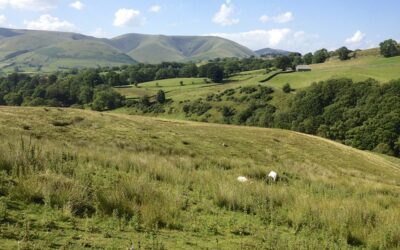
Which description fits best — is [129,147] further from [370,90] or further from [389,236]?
[370,90]

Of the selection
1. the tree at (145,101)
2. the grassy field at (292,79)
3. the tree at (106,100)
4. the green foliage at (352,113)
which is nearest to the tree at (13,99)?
the tree at (106,100)

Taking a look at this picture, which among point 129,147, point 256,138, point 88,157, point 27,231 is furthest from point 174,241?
point 256,138

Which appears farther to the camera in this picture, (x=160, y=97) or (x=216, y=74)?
Result: (x=216, y=74)

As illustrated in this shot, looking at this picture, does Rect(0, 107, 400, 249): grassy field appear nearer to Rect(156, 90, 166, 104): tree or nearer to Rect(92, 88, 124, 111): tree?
Rect(92, 88, 124, 111): tree

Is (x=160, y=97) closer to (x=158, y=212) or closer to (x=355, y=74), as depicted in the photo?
(x=355, y=74)

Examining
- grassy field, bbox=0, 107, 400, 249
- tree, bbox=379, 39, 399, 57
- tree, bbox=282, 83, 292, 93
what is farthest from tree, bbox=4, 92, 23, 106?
tree, bbox=379, 39, 399, 57

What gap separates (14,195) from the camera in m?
7.89

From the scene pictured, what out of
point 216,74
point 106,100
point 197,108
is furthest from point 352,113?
point 106,100

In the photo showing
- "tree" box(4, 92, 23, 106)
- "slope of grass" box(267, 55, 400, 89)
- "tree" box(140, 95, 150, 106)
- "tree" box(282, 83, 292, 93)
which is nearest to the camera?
"tree" box(4, 92, 23, 106)

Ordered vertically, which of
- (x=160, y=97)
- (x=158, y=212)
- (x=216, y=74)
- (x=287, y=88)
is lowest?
(x=160, y=97)

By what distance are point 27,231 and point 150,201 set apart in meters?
2.95

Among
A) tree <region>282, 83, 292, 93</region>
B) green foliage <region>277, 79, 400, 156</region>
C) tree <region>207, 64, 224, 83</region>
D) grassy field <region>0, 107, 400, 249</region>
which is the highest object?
grassy field <region>0, 107, 400, 249</region>

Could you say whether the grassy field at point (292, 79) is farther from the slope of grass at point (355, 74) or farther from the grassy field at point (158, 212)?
the grassy field at point (158, 212)

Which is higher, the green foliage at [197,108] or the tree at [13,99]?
the tree at [13,99]
